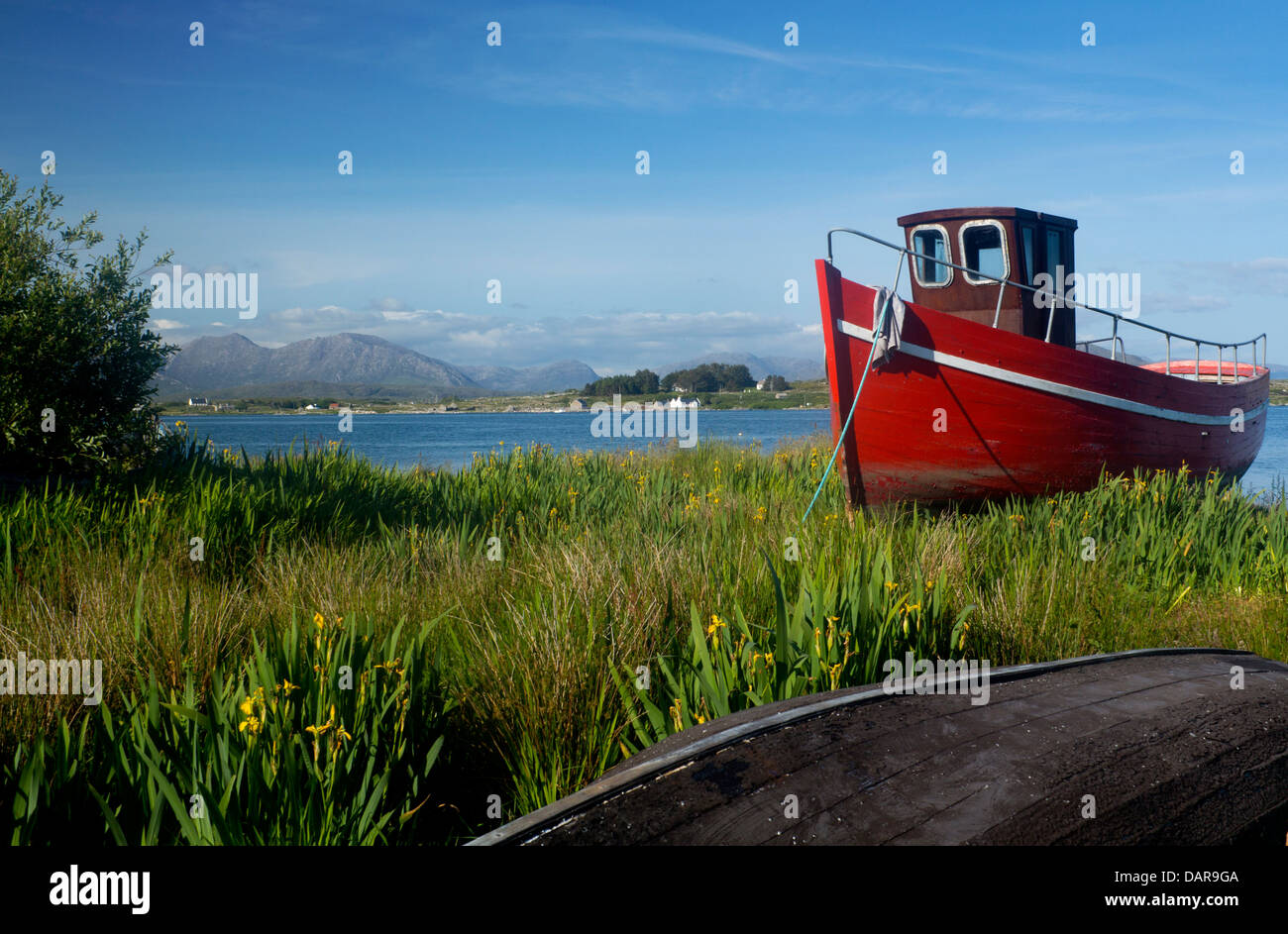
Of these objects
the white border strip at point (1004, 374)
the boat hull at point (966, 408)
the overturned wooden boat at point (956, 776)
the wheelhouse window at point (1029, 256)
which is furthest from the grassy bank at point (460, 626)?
the wheelhouse window at point (1029, 256)

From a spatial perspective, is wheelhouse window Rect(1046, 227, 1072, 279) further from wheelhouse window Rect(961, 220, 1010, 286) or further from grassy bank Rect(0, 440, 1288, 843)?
grassy bank Rect(0, 440, 1288, 843)

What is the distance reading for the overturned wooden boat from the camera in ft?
6.44

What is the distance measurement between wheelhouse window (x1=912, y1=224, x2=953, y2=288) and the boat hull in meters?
2.24

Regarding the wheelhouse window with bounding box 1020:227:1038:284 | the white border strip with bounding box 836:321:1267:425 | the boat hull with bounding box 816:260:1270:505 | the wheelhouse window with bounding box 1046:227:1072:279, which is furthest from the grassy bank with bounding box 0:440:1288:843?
the wheelhouse window with bounding box 1046:227:1072:279

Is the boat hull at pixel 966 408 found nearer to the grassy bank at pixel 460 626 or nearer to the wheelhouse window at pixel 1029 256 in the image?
the grassy bank at pixel 460 626

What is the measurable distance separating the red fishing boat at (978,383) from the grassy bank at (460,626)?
4.27ft

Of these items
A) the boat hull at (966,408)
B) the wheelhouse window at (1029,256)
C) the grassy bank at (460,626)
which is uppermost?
the wheelhouse window at (1029,256)

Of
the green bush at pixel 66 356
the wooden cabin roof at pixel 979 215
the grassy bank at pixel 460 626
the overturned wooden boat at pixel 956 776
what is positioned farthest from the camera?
the wooden cabin roof at pixel 979 215

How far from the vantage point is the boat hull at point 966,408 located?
9352mm

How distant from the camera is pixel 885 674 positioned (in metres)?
3.83
